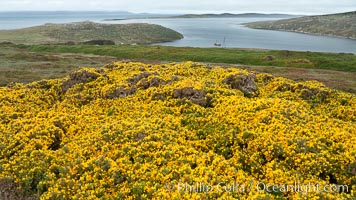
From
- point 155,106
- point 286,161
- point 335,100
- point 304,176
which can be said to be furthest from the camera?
point 335,100

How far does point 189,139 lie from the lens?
44.6ft

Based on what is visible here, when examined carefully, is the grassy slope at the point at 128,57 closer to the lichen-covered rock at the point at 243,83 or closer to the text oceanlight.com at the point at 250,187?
the lichen-covered rock at the point at 243,83

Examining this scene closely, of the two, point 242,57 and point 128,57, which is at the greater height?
point 242,57


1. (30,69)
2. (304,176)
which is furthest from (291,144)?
(30,69)

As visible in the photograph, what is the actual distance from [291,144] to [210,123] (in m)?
3.85

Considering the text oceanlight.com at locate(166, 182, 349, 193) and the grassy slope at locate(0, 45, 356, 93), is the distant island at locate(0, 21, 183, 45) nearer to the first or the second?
the grassy slope at locate(0, 45, 356, 93)

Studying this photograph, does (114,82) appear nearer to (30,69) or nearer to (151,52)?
(30,69)

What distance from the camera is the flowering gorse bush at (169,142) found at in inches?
408

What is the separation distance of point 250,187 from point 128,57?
75.1 m

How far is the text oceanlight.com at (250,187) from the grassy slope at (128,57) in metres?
30.9

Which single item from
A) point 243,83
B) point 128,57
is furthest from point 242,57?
point 243,83

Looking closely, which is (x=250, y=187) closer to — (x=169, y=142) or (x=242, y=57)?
(x=169, y=142)

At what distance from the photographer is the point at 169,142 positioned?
12617 mm

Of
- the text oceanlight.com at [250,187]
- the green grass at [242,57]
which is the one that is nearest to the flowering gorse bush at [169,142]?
the text oceanlight.com at [250,187]
